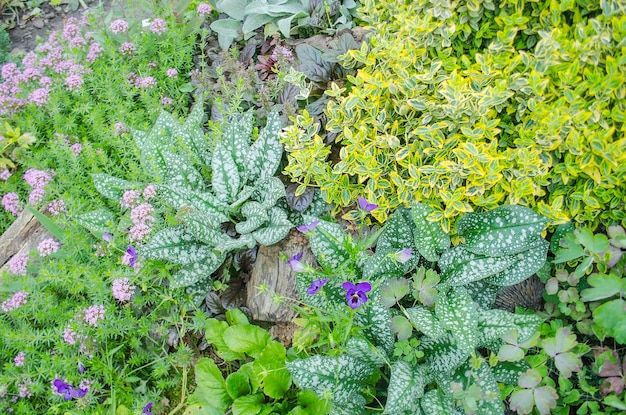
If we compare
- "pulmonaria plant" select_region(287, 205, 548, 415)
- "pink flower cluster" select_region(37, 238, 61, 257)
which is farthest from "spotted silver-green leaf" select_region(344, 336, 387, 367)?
"pink flower cluster" select_region(37, 238, 61, 257)

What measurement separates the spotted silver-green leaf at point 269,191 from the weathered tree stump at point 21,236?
1522mm

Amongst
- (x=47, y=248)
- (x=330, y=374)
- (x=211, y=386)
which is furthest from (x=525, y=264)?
(x=47, y=248)

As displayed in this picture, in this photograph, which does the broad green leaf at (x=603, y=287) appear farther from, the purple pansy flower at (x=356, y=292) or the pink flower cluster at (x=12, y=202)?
the pink flower cluster at (x=12, y=202)

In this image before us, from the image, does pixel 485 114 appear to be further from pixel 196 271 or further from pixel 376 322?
pixel 196 271

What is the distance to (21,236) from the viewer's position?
10.8 feet

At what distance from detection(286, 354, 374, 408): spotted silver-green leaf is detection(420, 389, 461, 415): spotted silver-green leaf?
11.1 inches

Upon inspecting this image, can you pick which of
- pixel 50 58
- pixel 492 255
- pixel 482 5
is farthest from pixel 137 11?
pixel 492 255

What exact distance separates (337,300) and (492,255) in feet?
2.44

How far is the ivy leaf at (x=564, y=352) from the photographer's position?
1.93 metres

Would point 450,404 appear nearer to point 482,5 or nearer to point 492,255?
point 492,255

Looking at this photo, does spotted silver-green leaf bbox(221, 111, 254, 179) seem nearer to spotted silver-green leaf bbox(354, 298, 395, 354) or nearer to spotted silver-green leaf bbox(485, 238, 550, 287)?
spotted silver-green leaf bbox(354, 298, 395, 354)

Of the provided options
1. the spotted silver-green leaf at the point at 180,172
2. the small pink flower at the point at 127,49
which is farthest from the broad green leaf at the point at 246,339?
the small pink flower at the point at 127,49

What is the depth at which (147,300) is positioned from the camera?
2.64 metres

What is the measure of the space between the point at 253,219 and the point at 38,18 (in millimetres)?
4295
